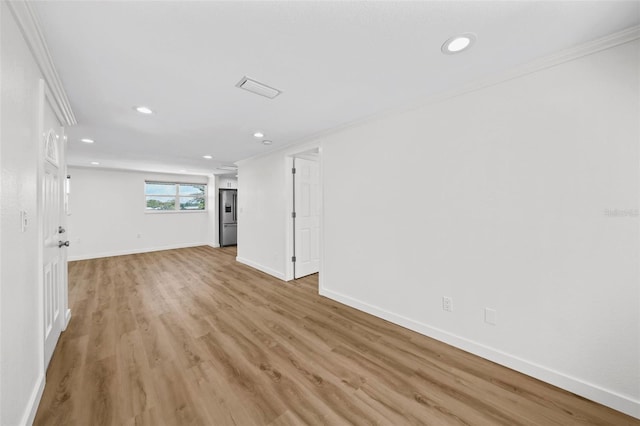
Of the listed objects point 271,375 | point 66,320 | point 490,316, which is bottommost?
point 271,375

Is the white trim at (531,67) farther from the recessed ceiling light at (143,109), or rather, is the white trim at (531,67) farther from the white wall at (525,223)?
the recessed ceiling light at (143,109)

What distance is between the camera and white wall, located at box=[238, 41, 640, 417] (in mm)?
1498

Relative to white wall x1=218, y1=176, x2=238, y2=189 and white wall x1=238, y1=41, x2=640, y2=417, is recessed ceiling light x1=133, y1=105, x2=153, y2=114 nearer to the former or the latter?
white wall x1=238, y1=41, x2=640, y2=417

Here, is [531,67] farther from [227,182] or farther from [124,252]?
[124,252]

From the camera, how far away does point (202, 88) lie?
2.05 meters

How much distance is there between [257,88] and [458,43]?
151 centimetres

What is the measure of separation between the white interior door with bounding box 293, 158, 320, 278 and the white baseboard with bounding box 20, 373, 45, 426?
9.71 feet

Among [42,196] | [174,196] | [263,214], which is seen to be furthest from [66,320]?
[174,196]

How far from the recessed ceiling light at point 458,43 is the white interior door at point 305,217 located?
2.89 m

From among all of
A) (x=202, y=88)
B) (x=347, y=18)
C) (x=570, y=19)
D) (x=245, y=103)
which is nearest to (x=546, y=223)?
(x=570, y=19)

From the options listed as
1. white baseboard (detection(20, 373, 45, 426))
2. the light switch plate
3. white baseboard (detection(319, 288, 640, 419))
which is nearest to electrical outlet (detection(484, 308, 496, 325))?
white baseboard (detection(319, 288, 640, 419))

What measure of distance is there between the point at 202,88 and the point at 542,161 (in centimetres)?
274

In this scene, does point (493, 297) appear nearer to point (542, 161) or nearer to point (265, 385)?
point (542, 161)

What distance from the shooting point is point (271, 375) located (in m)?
1.84
